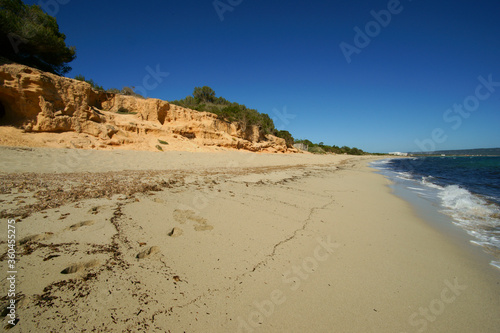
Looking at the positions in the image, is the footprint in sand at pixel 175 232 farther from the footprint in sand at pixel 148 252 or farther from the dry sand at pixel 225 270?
the footprint in sand at pixel 148 252

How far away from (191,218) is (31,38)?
15997 millimetres

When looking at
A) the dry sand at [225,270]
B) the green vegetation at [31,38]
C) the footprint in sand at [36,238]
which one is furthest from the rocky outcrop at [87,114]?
the footprint in sand at [36,238]

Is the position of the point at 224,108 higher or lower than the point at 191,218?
higher

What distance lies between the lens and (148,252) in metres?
1.97

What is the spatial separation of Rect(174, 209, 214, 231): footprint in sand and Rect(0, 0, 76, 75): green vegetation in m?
15.0

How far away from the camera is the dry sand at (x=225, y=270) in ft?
4.44

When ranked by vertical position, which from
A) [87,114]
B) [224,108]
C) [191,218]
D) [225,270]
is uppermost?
[224,108]

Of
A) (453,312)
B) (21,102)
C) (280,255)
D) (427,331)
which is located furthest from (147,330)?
(21,102)

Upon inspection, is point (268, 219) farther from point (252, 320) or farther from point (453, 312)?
point (453, 312)

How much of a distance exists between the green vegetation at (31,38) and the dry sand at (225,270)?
1285cm

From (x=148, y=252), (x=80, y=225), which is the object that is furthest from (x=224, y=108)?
(x=148, y=252)

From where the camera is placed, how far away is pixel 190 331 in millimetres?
1254

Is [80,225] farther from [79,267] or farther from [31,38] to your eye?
[31,38]

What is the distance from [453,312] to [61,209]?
463cm
